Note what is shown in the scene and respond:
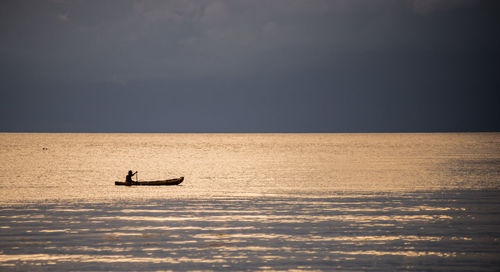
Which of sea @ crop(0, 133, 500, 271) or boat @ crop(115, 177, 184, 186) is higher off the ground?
boat @ crop(115, 177, 184, 186)

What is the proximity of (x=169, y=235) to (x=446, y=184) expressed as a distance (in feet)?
117

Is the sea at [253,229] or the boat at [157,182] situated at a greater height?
the boat at [157,182]

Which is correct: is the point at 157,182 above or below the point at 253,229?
above

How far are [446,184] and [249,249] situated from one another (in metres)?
35.6

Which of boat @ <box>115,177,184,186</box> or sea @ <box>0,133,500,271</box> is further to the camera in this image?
boat @ <box>115,177,184,186</box>

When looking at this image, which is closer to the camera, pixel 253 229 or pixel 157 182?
pixel 253 229

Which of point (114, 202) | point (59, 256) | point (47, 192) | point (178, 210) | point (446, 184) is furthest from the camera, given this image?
point (446, 184)

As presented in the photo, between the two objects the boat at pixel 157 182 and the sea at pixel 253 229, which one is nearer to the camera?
the sea at pixel 253 229

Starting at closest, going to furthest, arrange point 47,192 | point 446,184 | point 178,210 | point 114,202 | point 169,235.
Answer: point 169,235, point 178,210, point 114,202, point 47,192, point 446,184

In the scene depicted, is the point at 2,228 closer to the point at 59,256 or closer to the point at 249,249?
the point at 59,256

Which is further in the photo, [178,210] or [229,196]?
[229,196]

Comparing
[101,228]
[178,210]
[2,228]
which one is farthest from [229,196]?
[2,228]

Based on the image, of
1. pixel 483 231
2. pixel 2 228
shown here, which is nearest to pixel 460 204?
pixel 483 231

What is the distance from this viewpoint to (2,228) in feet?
90.7
